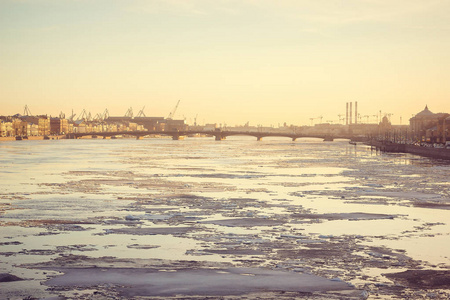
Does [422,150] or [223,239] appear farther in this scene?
[422,150]

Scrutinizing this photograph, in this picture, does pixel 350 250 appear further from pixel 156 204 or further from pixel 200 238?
pixel 156 204

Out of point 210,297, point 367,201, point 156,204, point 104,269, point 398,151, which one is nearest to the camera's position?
point 210,297

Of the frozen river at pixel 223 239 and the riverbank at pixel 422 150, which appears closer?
the frozen river at pixel 223 239

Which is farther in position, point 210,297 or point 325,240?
point 325,240

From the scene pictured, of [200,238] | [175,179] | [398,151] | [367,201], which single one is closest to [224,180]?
[175,179]

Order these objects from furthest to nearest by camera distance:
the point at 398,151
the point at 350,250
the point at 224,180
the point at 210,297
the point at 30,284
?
1. the point at 398,151
2. the point at 224,180
3. the point at 350,250
4. the point at 30,284
5. the point at 210,297

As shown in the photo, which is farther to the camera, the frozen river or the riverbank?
the riverbank

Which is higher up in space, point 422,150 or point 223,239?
point 422,150

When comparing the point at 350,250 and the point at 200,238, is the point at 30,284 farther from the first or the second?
the point at 350,250

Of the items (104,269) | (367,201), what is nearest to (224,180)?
(367,201)

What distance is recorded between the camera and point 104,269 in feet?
54.9

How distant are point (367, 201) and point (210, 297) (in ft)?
71.8

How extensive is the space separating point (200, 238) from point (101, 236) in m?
3.54

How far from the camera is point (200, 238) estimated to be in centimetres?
2144
